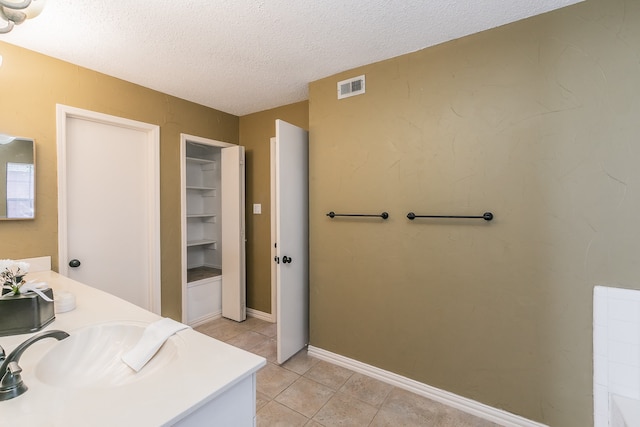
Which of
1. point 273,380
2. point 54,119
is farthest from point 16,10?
point 273,380

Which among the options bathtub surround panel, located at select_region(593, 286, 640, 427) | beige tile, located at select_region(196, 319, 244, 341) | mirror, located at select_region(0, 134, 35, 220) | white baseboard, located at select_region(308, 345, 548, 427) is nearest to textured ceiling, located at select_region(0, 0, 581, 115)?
mirror, located at select_region(0, 134, 35, 220)

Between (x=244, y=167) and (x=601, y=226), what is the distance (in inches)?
116

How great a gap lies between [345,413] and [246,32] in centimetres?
241

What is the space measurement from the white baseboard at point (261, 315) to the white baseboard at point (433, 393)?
2.85 feet

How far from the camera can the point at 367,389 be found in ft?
6.37

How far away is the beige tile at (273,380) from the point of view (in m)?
1.94

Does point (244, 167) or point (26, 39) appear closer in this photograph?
point (26, 39)

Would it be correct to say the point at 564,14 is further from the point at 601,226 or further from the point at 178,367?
the point at 178,367

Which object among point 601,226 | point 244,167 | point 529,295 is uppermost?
point 244,167

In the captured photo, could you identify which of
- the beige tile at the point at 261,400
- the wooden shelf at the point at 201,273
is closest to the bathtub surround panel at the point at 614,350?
the beige tile at the point at 261,400

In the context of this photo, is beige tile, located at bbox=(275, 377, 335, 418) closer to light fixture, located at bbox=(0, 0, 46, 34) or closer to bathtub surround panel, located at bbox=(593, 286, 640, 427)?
bathtub surround panel, located at bbox=(593, 286, 640, 427)

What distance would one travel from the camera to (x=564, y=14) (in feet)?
4.79

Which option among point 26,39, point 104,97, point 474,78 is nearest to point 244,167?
point 104,97

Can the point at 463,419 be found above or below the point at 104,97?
below
